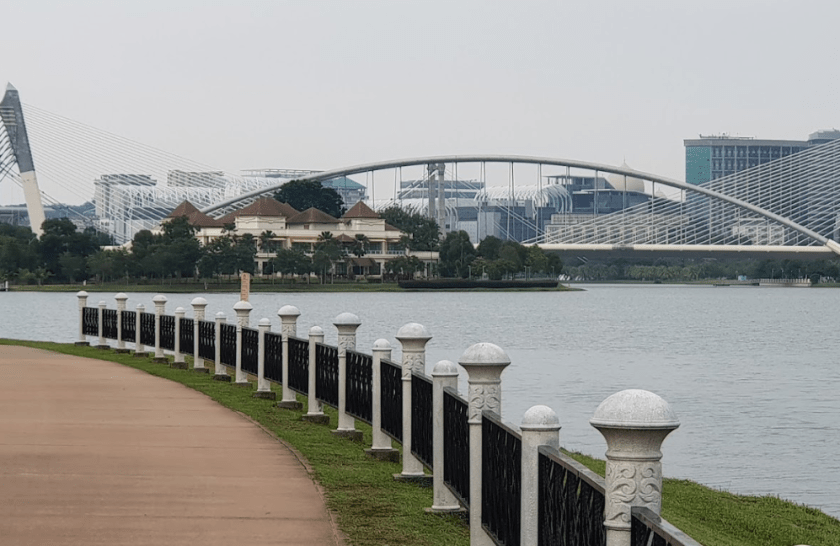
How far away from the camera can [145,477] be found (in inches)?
484

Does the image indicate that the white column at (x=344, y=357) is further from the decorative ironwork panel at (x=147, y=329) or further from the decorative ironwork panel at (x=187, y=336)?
the decorative ironwork panel at (x=147, y=329)

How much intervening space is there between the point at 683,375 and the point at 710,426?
57.4 feet

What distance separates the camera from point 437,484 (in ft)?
37.0

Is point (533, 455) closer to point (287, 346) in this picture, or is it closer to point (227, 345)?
point (287, 346)

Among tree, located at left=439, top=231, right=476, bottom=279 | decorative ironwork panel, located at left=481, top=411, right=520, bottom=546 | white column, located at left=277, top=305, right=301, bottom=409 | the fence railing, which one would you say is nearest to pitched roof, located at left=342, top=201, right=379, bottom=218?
tree, located at left=439, top=231, right=476, bottom=279

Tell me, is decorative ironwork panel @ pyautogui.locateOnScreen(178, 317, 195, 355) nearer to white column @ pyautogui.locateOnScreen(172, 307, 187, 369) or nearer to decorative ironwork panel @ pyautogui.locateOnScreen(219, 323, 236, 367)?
white column @ pyautogui.locateOnScreen(172, 307, 187, 369)

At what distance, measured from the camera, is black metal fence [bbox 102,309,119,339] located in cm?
3388

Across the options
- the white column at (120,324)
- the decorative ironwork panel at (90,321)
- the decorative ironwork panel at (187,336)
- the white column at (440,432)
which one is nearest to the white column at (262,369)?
the decorative ironwork panel at (187,336)

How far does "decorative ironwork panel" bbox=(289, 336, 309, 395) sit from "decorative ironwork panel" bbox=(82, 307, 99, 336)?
16574 millimetres

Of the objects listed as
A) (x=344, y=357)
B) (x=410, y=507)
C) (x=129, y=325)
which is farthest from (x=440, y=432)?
(x=129, y=325)

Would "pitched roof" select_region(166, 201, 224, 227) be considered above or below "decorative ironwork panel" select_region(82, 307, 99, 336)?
above

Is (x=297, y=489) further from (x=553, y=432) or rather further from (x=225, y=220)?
(x=225, y=220)

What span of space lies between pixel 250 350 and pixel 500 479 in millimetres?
14027

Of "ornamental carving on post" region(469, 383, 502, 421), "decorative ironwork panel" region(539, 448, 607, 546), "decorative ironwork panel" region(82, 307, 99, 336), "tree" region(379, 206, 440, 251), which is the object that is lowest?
"decorative ironwork panel" region(82, 307, 99, 336)
